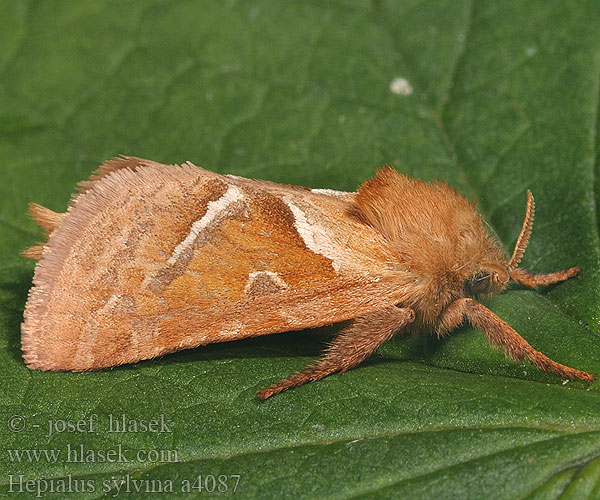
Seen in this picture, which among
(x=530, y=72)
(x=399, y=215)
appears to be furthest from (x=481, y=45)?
(x=399, y=215)

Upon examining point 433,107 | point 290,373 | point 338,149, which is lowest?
point 290,373

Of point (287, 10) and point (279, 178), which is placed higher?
point (287, 10)

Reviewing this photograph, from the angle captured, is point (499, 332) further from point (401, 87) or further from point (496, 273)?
point (401, 87)

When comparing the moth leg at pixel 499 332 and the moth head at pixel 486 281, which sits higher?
the moth head at pixel 486 281

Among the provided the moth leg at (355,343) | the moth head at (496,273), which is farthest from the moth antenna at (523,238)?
the moth leg at (355,343)

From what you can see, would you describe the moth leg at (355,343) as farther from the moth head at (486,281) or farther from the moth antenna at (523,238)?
the moth antenna at (523,238)

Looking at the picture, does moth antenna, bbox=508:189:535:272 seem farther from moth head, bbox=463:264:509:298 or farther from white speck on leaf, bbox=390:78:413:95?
white speck on leaf, bbox=390:78:413:95

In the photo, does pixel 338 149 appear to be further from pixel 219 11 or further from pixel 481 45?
pixel 219 11

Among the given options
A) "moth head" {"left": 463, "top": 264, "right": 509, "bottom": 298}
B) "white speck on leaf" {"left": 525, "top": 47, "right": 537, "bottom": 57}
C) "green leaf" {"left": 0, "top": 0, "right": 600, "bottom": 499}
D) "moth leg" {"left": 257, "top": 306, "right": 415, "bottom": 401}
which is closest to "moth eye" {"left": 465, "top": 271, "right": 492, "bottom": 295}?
"moth head" {"left": 463, "top": 264, "right": 509, "bottom": 298}
